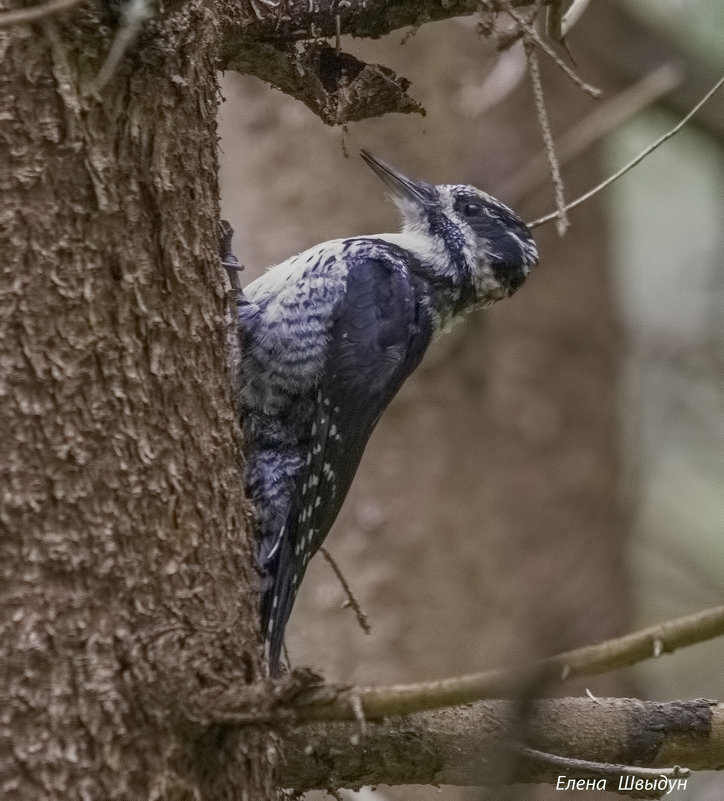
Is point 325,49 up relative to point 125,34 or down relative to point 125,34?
up

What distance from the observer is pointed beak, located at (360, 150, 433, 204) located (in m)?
3.79

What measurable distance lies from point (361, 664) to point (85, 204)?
351 centimetres

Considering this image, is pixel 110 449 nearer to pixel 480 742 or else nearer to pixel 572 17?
pixel 480 742

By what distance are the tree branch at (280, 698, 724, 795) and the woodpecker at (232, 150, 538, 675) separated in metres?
0.36

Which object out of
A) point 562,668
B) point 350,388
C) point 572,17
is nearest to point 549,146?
point 572,17

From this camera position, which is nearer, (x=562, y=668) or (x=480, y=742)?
(x=562, y=668)

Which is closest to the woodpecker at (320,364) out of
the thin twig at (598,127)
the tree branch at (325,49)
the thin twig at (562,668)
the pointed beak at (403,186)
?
the pointed beak at (403,186)

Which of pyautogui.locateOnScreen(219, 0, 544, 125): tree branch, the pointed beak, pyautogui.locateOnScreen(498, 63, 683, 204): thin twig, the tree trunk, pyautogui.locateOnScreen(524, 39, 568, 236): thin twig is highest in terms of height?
pyautogui.locateOnScreen(498, 63, 683, 204): thin twig

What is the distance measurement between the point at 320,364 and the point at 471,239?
804 mm

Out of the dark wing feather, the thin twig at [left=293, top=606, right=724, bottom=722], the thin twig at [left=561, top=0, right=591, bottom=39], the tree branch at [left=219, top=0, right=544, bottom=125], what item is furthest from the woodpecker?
the thin twig at [left=293, top=606, right=724, bottom=722]

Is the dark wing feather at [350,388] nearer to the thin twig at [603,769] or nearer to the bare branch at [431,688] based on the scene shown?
the thin twig at [603,769]

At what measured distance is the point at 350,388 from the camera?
10.2ft

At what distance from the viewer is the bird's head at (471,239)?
11.9ft

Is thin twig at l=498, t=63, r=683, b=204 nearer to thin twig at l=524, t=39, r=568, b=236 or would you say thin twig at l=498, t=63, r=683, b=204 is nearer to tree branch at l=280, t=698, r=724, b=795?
thin twig at l=524, t=39, r=568, b=236
